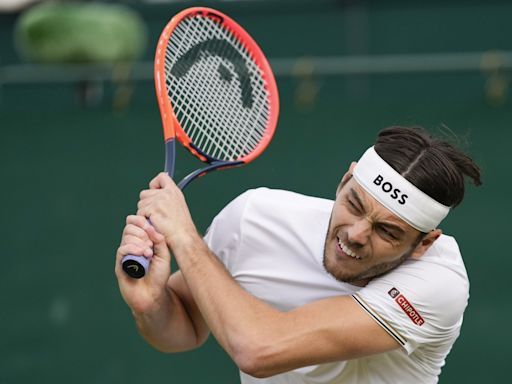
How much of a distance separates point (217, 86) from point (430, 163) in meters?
0.75

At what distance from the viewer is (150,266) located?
2.26m

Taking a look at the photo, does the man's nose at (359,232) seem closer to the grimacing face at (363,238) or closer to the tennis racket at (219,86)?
the grimacing face at (363,238)

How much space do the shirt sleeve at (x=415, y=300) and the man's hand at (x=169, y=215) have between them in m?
0.41

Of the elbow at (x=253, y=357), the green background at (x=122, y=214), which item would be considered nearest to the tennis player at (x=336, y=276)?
the elbow at (x=253, y=357)

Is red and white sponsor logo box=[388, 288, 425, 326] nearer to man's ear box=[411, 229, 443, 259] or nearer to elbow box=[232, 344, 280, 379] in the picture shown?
man's ear box=[411, 229, 443, 259]

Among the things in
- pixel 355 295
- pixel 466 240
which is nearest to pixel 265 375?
pixel 355 295

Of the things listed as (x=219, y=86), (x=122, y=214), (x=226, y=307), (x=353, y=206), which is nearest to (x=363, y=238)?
(x=353, y=206)

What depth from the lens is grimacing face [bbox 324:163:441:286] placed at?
2.24 m

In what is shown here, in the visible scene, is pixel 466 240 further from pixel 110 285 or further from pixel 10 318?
pixel 10 318

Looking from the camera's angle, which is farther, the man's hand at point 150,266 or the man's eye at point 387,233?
the man's eye at point 387,233

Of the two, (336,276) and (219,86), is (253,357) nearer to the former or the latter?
(336,276)

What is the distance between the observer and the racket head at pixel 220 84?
2.68 m

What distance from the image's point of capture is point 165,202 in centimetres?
223

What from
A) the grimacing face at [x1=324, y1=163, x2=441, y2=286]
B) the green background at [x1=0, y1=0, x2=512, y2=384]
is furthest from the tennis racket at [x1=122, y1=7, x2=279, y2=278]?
the green background at [x1=0, y1=0, x2=512, y2=384]
